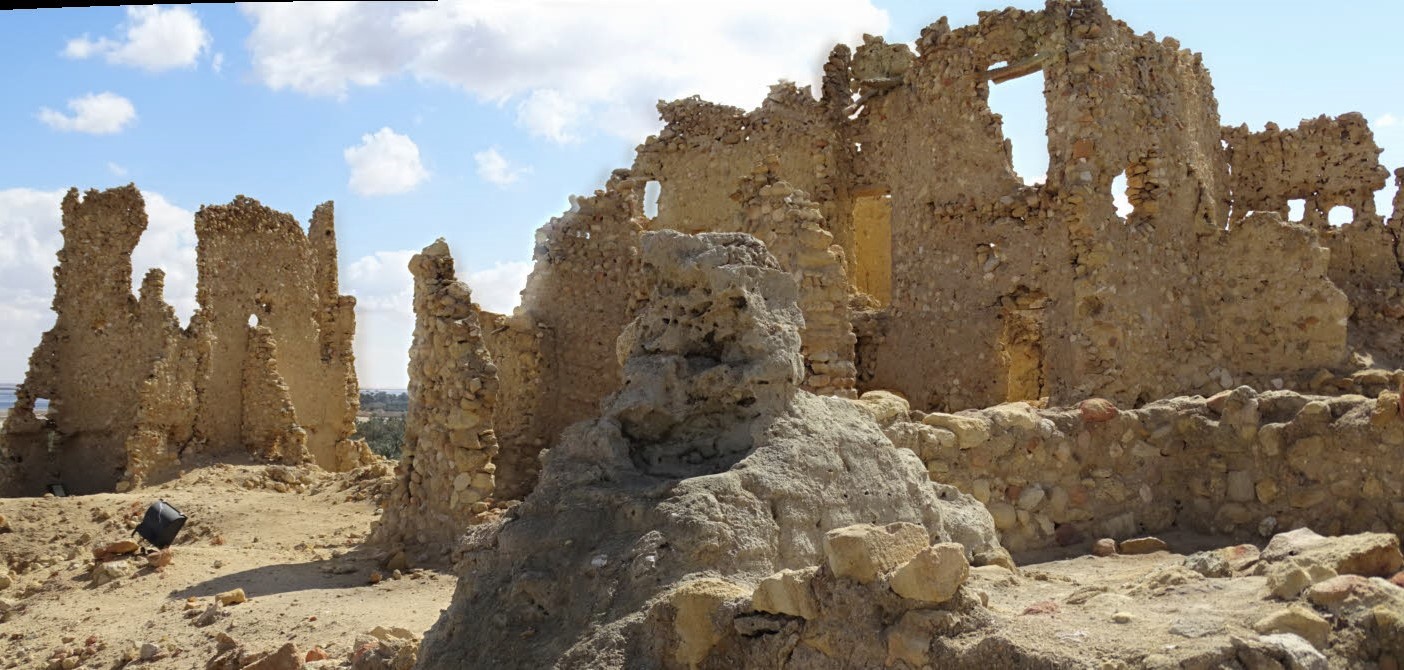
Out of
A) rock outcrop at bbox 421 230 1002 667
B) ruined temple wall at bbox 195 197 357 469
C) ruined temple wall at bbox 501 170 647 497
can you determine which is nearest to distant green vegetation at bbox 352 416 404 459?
ruined temple wall at bbox 195 197 357 469

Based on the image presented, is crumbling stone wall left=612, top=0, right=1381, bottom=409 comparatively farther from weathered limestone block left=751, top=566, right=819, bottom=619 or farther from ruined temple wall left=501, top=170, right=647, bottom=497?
weathered limestone block left=751, top=566, right=819, bottom=619

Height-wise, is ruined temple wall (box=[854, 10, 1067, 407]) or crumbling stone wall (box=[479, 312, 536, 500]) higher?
ruined temple wall (box=[854, 10, 1067, 407])

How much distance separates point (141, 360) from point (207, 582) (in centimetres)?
880

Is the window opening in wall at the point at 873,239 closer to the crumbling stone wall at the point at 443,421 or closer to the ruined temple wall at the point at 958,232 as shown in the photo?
the ruined temple wall at the point at 958,232

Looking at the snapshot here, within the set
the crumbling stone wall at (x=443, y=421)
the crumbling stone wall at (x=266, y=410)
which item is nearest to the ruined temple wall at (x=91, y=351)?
the crumbling stone wall at (x=266, y=410)

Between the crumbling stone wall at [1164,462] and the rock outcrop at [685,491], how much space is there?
103 centimetres

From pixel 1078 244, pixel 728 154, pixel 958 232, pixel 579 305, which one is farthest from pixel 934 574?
→ pixel 728 154

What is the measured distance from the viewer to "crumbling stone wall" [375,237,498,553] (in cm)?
875

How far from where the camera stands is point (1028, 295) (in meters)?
11.2

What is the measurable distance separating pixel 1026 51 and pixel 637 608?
32.0ft

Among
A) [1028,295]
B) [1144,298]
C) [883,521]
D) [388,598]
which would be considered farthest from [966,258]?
[883,521]

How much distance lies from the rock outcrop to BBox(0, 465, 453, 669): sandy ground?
108 inches

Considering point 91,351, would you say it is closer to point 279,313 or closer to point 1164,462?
point 279,313

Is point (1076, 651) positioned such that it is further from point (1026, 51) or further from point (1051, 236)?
point (1026, 51)
